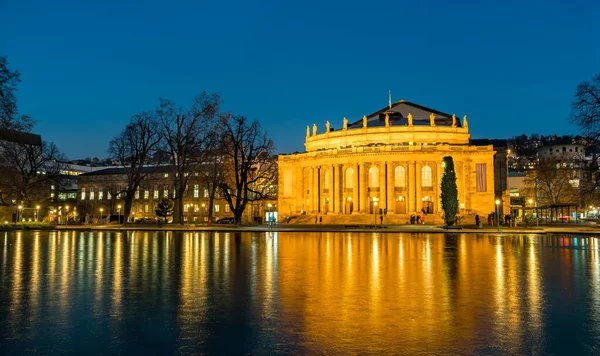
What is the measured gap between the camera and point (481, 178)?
83.4 meters

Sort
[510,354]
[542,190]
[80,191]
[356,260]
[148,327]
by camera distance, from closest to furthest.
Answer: [510,354], [148,327], [356,260], [542,190], [80,191]

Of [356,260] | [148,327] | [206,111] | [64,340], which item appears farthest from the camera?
[206,111]

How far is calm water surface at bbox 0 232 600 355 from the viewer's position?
8.63 metres

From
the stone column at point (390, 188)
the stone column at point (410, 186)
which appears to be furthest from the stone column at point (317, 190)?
the stone column at point (410, 186)

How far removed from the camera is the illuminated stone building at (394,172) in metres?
83.8

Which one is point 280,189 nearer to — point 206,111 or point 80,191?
point 206,111

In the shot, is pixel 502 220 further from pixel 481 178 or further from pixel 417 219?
pixel 481 178

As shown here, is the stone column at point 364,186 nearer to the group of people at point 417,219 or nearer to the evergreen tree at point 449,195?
the group of people at point 417,219

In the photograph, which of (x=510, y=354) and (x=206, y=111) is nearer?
(x=510, y=354)

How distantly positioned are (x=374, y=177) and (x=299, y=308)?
7663 cm

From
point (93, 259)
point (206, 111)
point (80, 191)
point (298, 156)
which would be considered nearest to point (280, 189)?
point (298, 156)

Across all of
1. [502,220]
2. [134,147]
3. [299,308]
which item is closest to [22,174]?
[134,147]

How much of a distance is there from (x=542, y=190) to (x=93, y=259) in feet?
334

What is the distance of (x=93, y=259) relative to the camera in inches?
921
